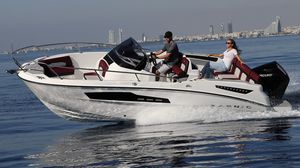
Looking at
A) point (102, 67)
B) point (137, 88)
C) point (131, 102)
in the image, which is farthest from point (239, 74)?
point (102, 67)

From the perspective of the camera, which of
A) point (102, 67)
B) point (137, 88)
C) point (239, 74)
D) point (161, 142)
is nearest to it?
point (161, 142)

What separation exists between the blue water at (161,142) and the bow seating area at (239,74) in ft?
2.35

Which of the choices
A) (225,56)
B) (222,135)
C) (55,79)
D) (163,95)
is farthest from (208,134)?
(55,79)

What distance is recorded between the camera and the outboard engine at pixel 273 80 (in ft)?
38.4

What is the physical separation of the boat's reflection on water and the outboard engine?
76 cm

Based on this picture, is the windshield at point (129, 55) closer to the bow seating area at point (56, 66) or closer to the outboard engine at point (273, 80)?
the bow seating area at point (56, 66)

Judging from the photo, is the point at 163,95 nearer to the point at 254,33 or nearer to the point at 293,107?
the point at 293,107

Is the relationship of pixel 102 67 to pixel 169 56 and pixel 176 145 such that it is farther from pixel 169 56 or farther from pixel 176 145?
pixel 176 145

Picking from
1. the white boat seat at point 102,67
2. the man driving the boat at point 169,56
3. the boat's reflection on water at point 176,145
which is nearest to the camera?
the boat's reflection on water at point 176,145

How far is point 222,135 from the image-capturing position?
9859 millimetres

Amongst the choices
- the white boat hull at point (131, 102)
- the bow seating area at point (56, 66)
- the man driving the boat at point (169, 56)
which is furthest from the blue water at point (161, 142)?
the bow seating area at point (56, 66)

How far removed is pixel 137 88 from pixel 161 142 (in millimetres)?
1689

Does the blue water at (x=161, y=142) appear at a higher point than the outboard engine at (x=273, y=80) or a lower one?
lower

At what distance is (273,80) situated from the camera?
11695 mm
